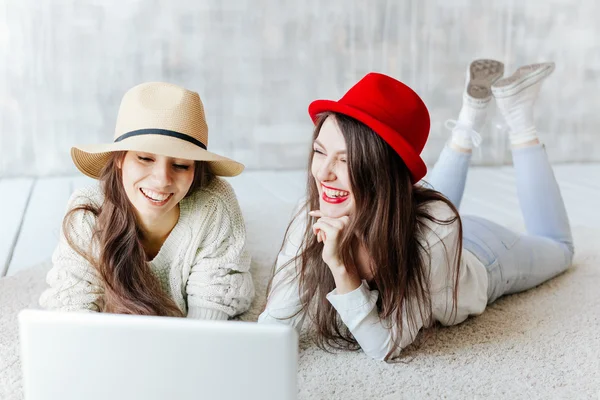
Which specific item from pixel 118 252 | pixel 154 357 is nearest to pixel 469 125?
pixel 118 252

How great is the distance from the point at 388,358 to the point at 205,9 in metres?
2.01

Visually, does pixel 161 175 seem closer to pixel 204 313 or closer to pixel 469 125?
pixel 204 313

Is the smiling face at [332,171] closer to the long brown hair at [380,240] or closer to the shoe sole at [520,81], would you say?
the long brown hair at [380,240]

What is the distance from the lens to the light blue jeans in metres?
1.96

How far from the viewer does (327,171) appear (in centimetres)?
154

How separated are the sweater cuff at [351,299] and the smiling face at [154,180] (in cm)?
40

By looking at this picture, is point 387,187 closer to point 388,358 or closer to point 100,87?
point 388,358

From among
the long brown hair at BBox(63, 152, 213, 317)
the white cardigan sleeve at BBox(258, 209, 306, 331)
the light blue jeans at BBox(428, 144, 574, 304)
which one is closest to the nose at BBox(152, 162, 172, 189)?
the long brown hair at BBox(63, 152, 213, 317)

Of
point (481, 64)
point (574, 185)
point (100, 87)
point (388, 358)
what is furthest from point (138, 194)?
point (574, 185)

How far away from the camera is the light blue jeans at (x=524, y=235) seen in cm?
196

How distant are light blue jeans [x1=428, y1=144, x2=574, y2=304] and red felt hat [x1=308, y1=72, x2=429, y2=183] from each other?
498 mm

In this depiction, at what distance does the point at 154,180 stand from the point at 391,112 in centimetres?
51

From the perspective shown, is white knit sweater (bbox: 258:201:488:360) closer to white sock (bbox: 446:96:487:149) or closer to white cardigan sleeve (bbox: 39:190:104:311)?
white cardigan sleeve (bbox: 39:190:104:311)

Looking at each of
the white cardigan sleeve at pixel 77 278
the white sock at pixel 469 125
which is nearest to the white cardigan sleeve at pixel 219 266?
the white cardigan sleeve at pixel 77 278
